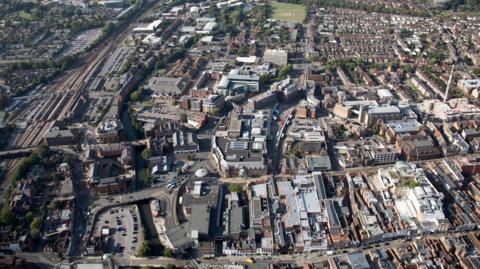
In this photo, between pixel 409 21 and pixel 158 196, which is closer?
pixel 158 196

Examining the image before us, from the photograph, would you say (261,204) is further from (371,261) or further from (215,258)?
(371,261)

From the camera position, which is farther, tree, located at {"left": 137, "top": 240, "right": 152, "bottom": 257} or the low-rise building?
the low-rise building

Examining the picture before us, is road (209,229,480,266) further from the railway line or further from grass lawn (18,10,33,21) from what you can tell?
grass lawn (18,10,33,21)

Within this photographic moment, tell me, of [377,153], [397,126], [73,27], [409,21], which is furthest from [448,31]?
[73,27]

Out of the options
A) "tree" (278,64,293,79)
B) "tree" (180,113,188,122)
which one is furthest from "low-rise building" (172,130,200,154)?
"tree" (278,64,293,79)

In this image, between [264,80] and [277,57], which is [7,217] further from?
[277,57]

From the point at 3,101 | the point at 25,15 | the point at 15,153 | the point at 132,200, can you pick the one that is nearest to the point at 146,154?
the point at 132,200
